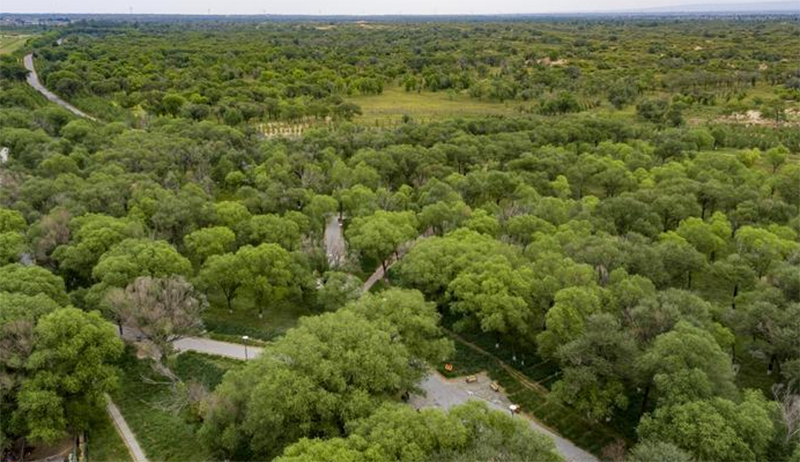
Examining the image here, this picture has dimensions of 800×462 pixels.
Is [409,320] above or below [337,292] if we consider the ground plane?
above

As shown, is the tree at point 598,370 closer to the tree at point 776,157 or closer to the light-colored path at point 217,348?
the light-colored path at point 217,348

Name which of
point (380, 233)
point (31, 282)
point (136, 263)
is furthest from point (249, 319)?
point (31, 282)

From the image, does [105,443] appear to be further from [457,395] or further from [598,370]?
[598,370]

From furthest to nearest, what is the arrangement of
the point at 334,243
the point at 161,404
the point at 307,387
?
the point at 334,243
the point at 161,404
the point at 307,387

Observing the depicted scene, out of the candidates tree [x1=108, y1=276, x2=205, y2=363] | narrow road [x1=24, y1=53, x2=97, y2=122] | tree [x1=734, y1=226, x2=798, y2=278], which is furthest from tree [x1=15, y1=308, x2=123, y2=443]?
narrow road [x1=24, y1=53, x2=97, y2=122]

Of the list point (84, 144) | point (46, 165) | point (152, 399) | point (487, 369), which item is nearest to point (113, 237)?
point (152, 399)

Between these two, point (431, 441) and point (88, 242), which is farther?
point (88, 242)

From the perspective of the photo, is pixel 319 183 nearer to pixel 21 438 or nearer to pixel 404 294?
pixel 404 294
